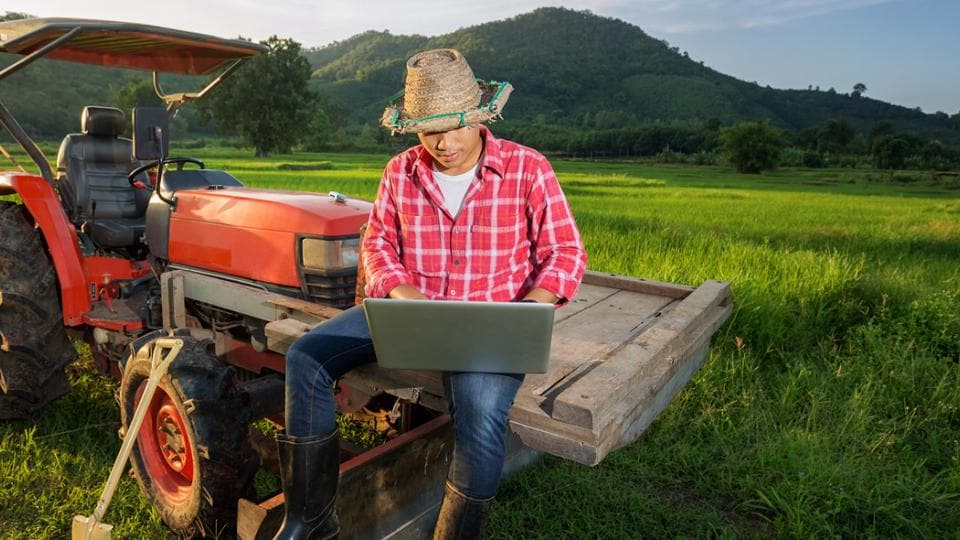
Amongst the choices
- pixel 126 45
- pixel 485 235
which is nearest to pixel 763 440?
pixel 485 235

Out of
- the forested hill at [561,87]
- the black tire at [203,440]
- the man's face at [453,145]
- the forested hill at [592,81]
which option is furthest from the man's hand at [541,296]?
the forested hill at [592,81]

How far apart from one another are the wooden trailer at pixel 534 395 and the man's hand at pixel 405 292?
243 millimetres

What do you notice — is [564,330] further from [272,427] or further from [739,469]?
[272,427]

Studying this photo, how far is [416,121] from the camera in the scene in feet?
5.97

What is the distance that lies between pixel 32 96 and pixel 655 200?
3021 cm

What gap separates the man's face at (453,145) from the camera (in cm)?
187

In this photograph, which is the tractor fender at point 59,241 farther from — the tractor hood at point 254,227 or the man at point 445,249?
the man at point 445,249

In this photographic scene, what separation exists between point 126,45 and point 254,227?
1.26 metres

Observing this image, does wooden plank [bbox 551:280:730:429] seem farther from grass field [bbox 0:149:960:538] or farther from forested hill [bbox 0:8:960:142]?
forested hill [bbox 0:8:960:142]

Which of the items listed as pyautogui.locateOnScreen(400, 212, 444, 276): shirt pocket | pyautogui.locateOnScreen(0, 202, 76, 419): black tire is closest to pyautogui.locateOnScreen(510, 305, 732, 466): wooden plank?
pyautogui.locateOnScreen(400, 212, 444, 276): shirt pocket

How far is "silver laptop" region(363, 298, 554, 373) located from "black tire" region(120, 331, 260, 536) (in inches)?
36.4

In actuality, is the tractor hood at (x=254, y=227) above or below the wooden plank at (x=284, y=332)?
above

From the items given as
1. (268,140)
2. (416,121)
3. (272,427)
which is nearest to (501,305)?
(416,121)

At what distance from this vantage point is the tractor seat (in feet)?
11.7
